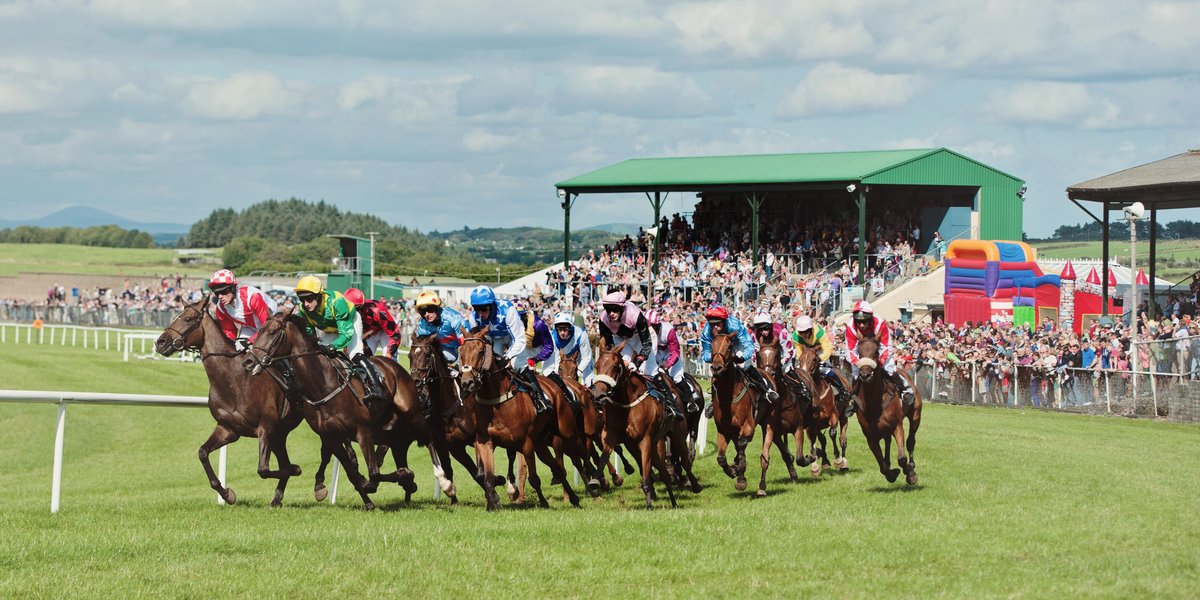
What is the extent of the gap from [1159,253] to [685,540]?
2907 cm

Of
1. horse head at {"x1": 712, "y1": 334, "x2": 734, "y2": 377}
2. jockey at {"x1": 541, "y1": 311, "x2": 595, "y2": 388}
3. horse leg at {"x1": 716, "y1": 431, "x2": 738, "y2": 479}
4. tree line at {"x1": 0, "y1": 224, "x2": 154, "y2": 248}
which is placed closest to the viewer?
horse head at {"x1": 712, "y1": 334, "x2": 734, "y2": 377}

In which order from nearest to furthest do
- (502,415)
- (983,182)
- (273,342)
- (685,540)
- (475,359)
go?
(685,540) < (475,359) < (273,342) < (502,415) < (983,182)

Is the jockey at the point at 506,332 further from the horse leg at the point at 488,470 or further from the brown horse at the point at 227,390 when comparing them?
the brown horse at the point at 227,390

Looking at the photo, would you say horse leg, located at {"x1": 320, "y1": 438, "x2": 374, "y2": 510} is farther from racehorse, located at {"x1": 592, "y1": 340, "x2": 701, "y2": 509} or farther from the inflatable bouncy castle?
the inflatable bouncy castle

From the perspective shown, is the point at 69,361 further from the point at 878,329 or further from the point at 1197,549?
the point at 1197,549

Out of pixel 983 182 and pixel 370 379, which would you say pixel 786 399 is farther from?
pixel 983 182

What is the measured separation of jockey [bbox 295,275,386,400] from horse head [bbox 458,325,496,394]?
103cm

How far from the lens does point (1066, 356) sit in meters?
23.4

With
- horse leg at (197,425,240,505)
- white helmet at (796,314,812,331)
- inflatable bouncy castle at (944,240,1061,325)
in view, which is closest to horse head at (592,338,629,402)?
horse leg at (197,425,240,505)

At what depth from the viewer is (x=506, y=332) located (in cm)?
1166

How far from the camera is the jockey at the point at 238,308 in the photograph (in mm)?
11688

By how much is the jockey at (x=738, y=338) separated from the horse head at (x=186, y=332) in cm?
443

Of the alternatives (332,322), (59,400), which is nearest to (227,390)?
(332,322)

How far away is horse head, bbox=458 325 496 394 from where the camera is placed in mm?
10711
